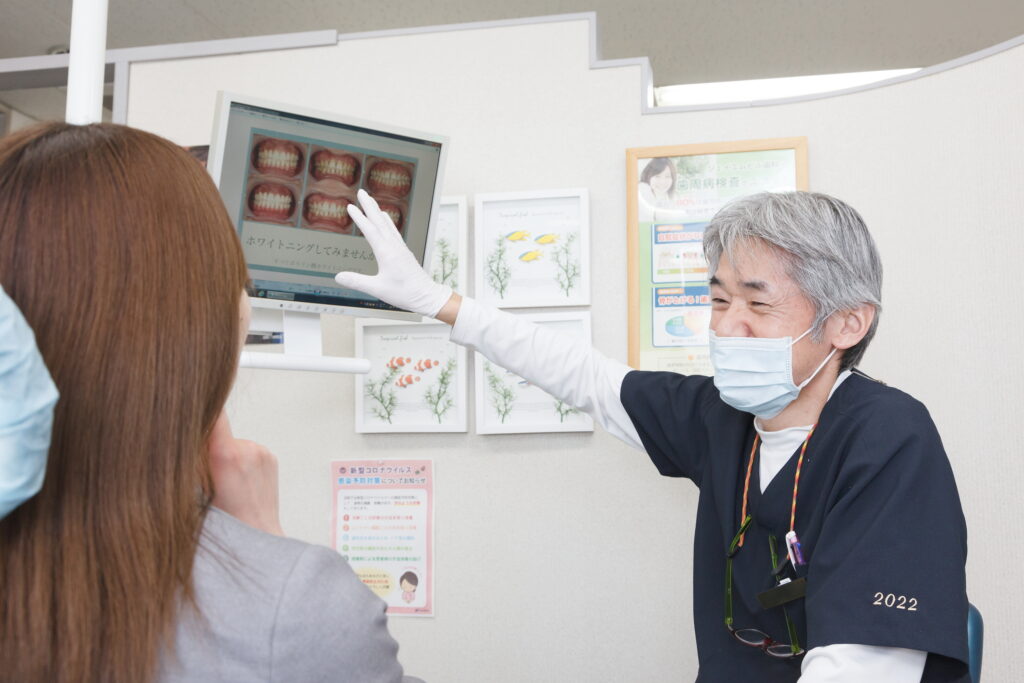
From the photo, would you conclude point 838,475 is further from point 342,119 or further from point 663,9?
point 663,9

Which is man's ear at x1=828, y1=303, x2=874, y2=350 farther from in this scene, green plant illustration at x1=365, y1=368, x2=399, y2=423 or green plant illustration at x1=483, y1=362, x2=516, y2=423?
green plant illustration at x1=365, y1=368, x2=399, y2=423

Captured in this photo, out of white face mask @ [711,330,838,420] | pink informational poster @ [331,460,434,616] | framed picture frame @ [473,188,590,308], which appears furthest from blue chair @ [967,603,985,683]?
pink informational poster @ [331,460,434,616]

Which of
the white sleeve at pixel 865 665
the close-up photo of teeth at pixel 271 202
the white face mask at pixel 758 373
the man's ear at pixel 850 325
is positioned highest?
the close-up photo of teeth at pixel 271 202

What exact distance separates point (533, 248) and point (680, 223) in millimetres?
319

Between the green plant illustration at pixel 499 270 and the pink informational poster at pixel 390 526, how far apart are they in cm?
41

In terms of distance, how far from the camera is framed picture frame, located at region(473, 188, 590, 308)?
189 cm

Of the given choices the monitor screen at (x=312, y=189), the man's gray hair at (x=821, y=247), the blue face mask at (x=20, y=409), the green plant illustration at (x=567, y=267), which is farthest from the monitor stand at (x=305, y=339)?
the blue face mask at (x=20, y=409)

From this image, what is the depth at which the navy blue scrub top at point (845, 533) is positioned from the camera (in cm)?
110

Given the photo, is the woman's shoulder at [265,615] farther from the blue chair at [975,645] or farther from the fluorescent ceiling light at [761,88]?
the fluorescent ceiling light at [761,88]

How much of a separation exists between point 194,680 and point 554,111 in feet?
5.04

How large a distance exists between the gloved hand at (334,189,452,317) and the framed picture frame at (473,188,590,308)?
346 mm

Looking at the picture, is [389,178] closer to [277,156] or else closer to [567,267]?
[277,156]

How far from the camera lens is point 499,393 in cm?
190

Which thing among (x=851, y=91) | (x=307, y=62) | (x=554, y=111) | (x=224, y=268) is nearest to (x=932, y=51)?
(x=851, y=91)
